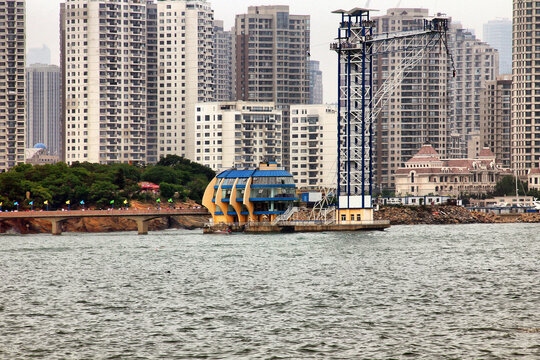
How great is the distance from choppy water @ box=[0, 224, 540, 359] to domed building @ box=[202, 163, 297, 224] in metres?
44.0

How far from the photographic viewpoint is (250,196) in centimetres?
15212

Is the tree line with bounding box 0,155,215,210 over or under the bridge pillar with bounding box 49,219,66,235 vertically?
over

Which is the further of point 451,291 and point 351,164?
point 351,164

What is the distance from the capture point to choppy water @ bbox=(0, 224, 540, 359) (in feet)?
146

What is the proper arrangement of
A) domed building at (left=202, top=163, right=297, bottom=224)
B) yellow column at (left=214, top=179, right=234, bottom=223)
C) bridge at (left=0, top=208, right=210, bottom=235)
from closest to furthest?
domed building at (left=202, top=163, right=297, bottom=224)
yellow column at (left=214, top=179, right=234, bottom=223)
bridge at (left=0, top=208, right=210, bottom=235)

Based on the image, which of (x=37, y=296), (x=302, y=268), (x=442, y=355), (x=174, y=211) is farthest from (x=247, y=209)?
(x=442, y=355)

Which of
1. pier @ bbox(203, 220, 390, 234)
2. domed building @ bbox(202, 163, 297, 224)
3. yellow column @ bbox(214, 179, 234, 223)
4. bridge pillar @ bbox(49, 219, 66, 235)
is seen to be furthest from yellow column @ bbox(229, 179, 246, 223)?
bridge pillar @ bbox(49, 219, 66, 235)

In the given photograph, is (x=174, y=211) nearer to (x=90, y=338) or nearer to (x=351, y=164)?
(x=351, y=164)

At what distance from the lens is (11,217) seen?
529 feet

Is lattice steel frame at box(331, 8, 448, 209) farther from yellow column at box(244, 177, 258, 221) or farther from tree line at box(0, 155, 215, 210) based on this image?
tree line at box(0, 155, 215, 210)

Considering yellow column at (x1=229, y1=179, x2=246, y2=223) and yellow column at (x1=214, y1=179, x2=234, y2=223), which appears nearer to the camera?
yellow column at (x1=229, y1=179, x2=246, y2=223)

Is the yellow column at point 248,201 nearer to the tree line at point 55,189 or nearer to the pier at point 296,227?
the pier at point 296,227

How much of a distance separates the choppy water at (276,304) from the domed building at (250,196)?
144 feet

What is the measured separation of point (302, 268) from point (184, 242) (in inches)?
2137
